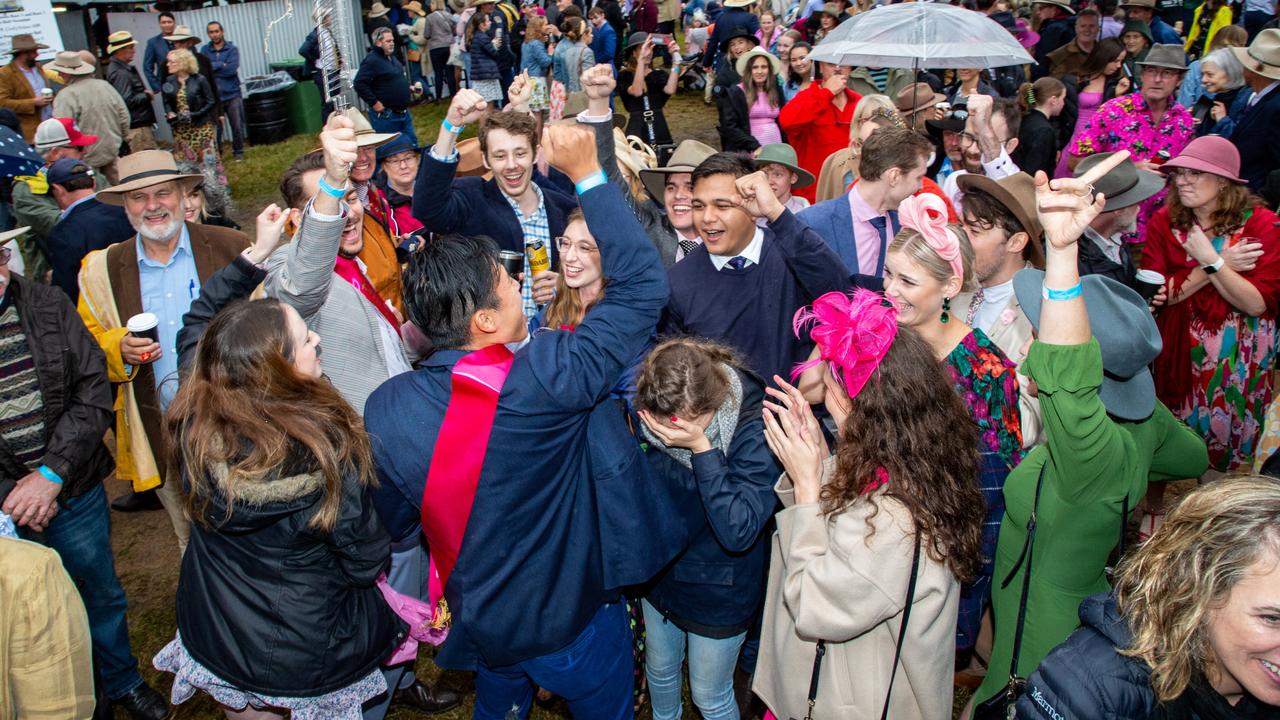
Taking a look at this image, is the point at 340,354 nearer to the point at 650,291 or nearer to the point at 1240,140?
the point at 650,291

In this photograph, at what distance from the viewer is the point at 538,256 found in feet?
14.9

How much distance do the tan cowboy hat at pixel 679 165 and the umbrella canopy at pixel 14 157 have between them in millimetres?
3247

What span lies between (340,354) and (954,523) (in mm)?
2262

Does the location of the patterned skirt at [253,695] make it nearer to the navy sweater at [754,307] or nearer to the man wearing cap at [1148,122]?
the navy sweater at [754,307]

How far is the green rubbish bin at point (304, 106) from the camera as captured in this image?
1456cm

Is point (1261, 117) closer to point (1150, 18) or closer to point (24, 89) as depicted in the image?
point (1150, 18)

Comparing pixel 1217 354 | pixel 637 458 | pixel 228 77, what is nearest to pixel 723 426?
pixel 637 458

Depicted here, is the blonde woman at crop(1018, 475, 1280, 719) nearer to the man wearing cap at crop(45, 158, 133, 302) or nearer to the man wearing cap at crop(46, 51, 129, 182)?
the man wearing cap at crop(45, 158, 133, 302)

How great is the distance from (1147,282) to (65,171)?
235 inches

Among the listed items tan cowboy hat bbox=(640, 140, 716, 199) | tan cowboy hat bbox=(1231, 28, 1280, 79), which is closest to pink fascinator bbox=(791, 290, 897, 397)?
tan cowboy hat bbox=(640, 140, 716, 199)

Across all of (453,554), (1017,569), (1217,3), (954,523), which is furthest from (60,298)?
(1217,3)

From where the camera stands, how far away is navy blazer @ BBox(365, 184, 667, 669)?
7.88 ft

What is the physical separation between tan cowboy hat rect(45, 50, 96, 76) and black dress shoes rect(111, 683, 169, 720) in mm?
8604

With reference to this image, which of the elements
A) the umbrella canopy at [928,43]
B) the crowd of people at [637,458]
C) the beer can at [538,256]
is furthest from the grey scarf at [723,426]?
the umbrella canopy at [928,43]
